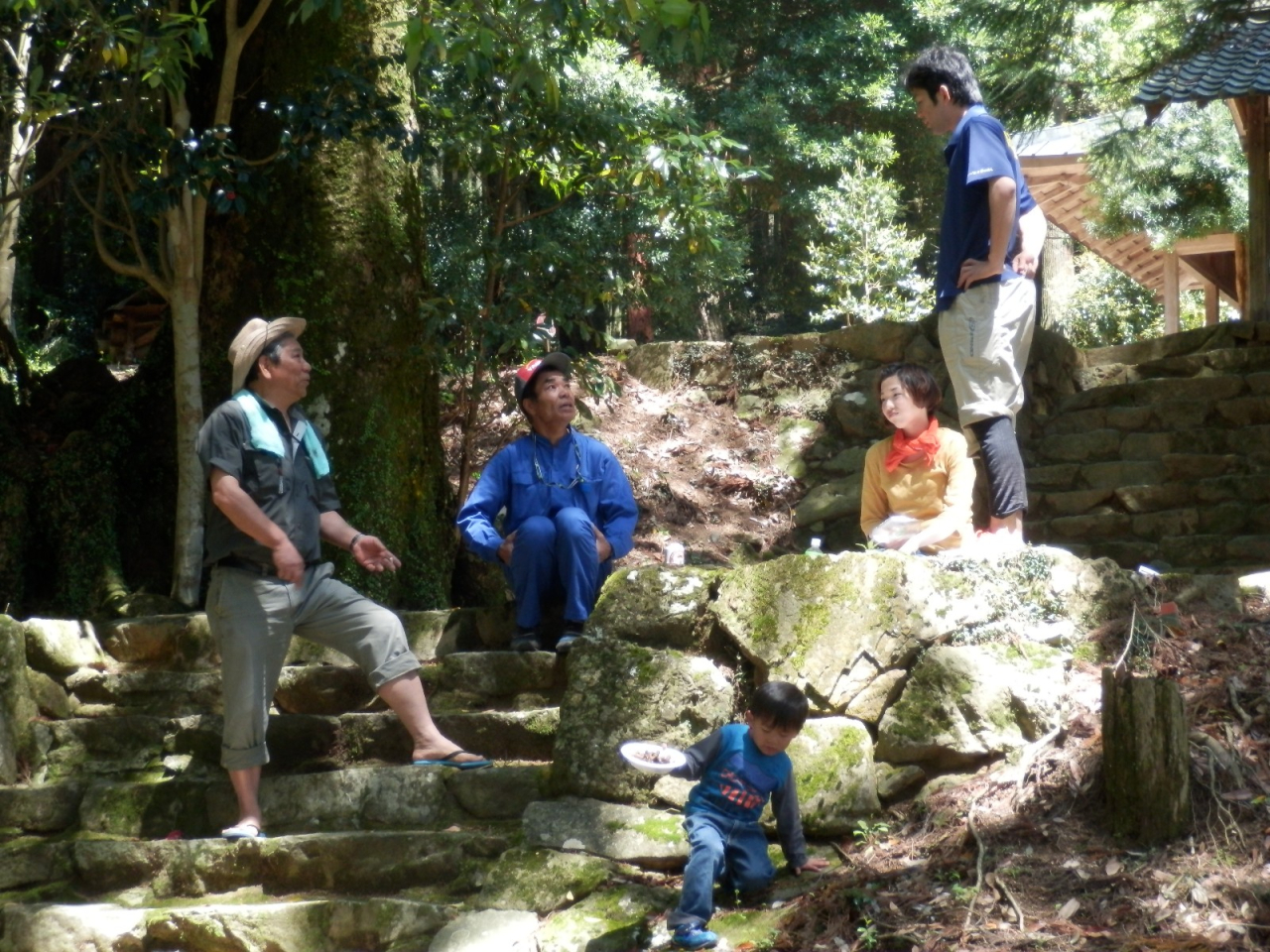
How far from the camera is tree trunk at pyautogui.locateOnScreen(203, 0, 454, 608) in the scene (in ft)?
21.4

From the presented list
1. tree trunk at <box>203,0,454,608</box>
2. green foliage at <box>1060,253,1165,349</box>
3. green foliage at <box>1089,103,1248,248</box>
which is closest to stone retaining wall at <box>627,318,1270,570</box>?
green foliage at <box>1089,103,1248,248</box>

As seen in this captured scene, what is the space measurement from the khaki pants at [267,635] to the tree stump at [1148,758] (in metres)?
2.40

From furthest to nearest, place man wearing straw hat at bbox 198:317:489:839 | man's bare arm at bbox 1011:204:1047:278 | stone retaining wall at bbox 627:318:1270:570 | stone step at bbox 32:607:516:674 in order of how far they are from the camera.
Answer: stone retaining wall at bbox 627:318:1270:570
stone step at bbox 32:607:516:674
man's bare arm at bbox 1011:204:1047:278
man wearing straw hat at bbox 198:317:489:839

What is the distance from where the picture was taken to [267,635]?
4.61 metres

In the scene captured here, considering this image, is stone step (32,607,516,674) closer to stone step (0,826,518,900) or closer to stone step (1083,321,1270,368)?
stone step (0,826,518,900)

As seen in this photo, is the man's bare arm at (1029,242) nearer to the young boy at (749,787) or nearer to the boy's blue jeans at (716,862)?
the young boy at (749,787)

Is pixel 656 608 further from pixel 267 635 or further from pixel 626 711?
pixel 267 635

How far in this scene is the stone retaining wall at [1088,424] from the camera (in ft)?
27.1

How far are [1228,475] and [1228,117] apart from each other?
211 inches

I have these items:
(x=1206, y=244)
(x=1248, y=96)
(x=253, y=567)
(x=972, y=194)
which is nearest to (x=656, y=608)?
(x=253, y=567)

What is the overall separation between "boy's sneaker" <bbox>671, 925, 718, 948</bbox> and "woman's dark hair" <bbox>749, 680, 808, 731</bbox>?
65cm

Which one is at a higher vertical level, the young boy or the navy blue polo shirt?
the navy blue polo shirt

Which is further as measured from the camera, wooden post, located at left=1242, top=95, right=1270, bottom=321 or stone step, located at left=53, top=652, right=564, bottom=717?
wooden post, located at left=1242, top=95, right=1270, bottom=321

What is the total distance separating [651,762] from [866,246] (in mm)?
11791
